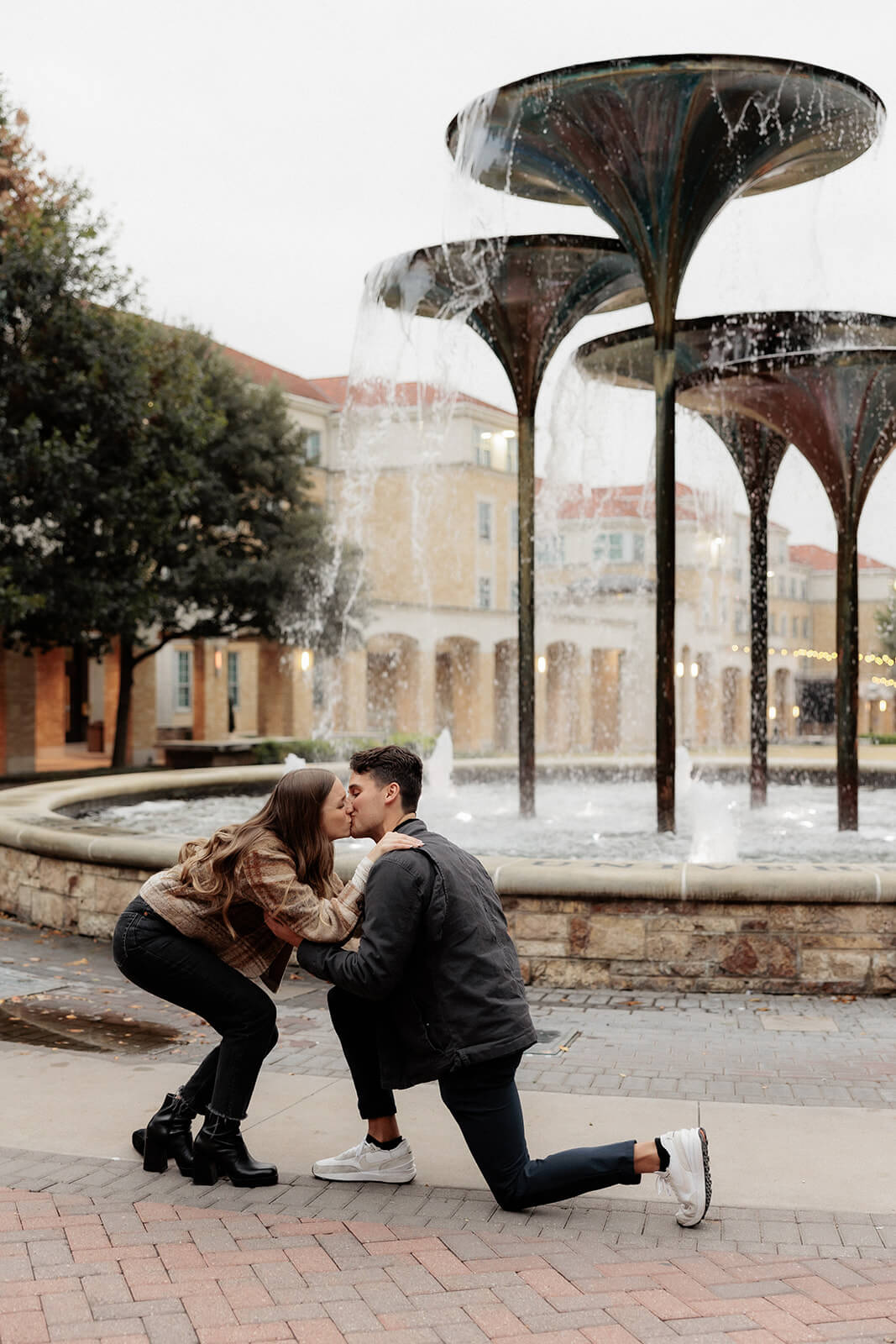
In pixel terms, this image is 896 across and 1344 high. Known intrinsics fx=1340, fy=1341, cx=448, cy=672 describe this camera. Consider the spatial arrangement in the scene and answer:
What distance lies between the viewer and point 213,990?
4473 mm

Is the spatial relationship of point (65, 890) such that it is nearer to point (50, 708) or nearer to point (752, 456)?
point (752, 456)

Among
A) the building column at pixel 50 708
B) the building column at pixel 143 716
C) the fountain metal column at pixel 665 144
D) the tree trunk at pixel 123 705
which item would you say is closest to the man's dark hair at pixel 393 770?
the fountain metal column at pixel 665 144

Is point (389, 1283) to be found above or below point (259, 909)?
below

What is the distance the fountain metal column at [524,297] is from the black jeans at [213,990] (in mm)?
8482

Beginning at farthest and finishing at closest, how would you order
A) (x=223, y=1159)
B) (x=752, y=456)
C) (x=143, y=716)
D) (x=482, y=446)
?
1. (x=482, y=446)
2. (x=143, y=716)
3. (x=752, y=456)
4. (x=223, y=1159)

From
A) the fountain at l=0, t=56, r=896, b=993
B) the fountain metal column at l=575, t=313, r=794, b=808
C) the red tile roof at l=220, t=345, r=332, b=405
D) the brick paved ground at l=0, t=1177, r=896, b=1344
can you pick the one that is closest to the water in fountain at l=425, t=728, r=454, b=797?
the fountain at l=0, t=56, r=896, b=993

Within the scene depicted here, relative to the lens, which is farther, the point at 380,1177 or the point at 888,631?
the point at 888,631

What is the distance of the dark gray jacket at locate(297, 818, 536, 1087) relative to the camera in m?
4.01

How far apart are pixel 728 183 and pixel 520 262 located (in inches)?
94.8

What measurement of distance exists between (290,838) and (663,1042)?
2.91 metres

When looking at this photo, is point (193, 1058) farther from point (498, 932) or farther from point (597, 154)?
point (597, 154)

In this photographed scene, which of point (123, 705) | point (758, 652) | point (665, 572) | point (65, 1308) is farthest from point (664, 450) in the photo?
point (123, 705)

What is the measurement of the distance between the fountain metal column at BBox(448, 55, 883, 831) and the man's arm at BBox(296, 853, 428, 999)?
24.2ft

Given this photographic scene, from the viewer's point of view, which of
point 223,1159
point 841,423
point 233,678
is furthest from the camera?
point 233,678
